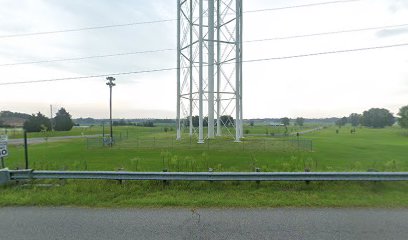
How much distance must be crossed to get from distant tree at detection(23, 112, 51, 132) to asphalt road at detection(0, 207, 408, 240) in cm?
7220

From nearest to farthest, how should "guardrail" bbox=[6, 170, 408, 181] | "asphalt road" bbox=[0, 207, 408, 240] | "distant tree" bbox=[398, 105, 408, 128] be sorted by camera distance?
"asphalt road" bbox=[0, 207, 408, 240] < "guardrail" bbox=[6, 170, 408, 181] < "distant tree" bbox=[398, 105, 408, 128]

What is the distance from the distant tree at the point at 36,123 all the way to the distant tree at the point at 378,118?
120961 mm

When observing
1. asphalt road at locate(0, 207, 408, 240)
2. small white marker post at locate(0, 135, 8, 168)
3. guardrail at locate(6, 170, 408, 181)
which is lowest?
asphalt road at locate(0, 207, 408, 240)

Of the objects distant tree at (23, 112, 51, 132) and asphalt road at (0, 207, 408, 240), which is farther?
distant tree at (23, 112, 51, 132)

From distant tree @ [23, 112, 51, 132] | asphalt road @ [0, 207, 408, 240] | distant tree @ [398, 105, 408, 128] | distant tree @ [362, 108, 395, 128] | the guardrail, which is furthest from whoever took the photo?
distant tree @ [362, 108, 395, 128]

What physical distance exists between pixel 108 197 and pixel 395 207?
19.6 feet

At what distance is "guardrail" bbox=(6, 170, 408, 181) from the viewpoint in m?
6.39

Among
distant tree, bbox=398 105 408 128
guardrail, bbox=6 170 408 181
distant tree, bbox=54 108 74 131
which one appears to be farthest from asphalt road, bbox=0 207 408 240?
distant tree, bbox=54 108 74 131

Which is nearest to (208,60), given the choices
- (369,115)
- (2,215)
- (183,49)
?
(183,49)

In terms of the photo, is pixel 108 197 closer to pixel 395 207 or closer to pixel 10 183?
pixel 10 183

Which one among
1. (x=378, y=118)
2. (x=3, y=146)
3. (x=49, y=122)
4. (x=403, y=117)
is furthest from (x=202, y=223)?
(x=378, y=118)

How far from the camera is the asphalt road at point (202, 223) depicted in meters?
4.29

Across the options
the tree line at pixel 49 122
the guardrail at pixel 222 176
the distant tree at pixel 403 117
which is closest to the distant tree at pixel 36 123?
the tree line at pixel 49 122

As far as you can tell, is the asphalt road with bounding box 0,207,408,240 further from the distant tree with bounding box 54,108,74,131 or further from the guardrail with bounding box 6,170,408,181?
the distant tree with bounding box 54,108,74,131
